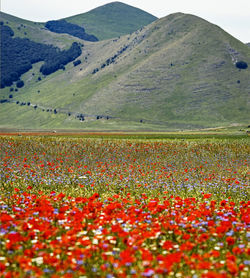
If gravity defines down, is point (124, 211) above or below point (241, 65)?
below

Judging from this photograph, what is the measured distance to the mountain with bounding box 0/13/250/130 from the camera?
5920 inches

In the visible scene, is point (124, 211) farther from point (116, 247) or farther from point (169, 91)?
point (169, 91)

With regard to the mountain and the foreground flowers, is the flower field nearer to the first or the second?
the foreground flowers

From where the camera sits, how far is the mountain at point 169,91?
493 ft

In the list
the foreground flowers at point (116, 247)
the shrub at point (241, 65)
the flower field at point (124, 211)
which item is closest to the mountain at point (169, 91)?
the shrub at point (241, 65)

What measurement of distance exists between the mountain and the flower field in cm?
11507

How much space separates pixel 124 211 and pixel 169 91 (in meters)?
159

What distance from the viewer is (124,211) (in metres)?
9.23

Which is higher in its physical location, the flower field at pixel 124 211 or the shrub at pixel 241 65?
the shrub at pixel 241 65

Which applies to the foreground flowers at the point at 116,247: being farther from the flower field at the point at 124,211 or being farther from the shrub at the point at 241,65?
the shrub at the point at 241,65

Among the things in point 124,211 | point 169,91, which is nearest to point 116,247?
point 124,211

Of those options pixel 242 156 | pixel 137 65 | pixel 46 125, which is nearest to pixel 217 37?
pixel 137 65

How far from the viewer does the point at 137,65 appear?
186000mm

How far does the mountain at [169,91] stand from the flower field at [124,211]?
11507cm
